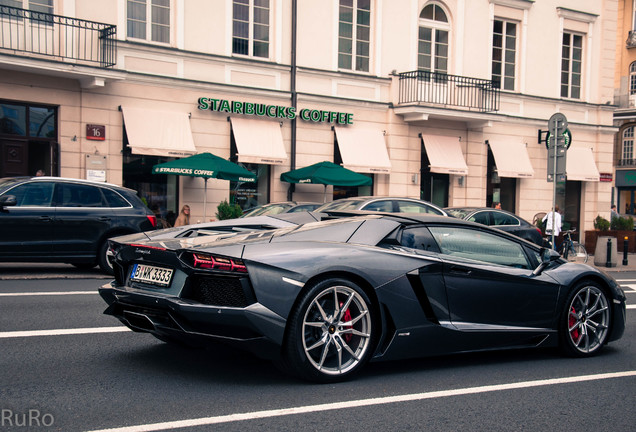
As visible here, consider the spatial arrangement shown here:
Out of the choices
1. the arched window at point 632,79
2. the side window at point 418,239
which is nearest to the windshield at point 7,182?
the side window at point 418,239

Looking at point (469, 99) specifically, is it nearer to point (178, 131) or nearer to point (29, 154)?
point (178, 131)

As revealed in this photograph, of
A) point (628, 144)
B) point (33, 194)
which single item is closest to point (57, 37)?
point (33, 194)

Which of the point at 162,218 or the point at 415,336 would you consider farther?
the point at 162,218

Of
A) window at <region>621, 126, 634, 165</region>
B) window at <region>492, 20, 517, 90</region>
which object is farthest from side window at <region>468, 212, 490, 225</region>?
window at <region>621, 126, 634, 165</region>

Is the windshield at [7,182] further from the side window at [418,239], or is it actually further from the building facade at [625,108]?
the building facade at [625,108]

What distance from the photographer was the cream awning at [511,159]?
25.4 m

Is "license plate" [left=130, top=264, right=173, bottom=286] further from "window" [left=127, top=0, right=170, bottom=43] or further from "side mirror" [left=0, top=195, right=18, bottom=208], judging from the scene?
"window" [left=127, top=0, right=170, bottom=43]

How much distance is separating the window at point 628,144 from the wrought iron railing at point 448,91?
1302 inches

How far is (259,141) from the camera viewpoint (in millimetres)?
20594

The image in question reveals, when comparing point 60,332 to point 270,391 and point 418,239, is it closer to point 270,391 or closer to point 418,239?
point 270,391

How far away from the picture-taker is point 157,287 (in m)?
5.20

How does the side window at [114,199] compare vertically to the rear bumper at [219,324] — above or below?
above

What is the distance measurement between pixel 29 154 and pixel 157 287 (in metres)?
14.1

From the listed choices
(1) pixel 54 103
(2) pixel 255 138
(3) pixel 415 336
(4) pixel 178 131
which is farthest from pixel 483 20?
(3) pixel 415 336
